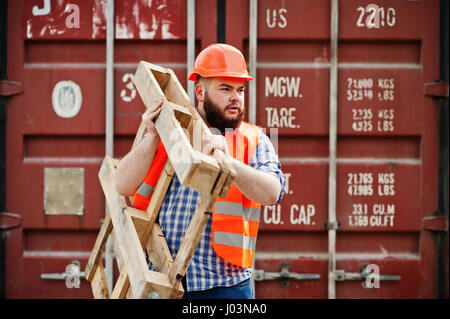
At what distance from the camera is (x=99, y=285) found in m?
2.34

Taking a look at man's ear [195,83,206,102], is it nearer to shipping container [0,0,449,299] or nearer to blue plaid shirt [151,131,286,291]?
blue plaid shirt [151,131,286,291]

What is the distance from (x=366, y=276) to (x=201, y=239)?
190 centimetres

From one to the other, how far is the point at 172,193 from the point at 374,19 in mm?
2297

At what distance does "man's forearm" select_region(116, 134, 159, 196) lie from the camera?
1.92 meters

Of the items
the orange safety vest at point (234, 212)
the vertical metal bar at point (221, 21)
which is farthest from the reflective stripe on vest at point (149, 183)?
the vertical metal bar at point (221, 21)

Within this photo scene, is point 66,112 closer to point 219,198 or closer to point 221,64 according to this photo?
point 221,64

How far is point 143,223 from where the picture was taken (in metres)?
1.98

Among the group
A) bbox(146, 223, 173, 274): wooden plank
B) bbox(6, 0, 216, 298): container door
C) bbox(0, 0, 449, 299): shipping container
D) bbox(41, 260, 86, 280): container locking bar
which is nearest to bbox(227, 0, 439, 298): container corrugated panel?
bbox(0, 0, 449, 299): shipping container

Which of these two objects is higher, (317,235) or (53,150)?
(53,150)

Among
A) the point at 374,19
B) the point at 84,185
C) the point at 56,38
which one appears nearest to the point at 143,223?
the point at 84,185

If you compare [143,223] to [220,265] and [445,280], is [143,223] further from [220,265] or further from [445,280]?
[445,280]

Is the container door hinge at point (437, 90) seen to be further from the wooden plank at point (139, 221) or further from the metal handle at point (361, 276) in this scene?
the wooden plank at point (139, 221)

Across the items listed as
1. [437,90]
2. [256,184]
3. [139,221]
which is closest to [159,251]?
[139,221]

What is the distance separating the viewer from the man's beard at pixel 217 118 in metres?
2.00
